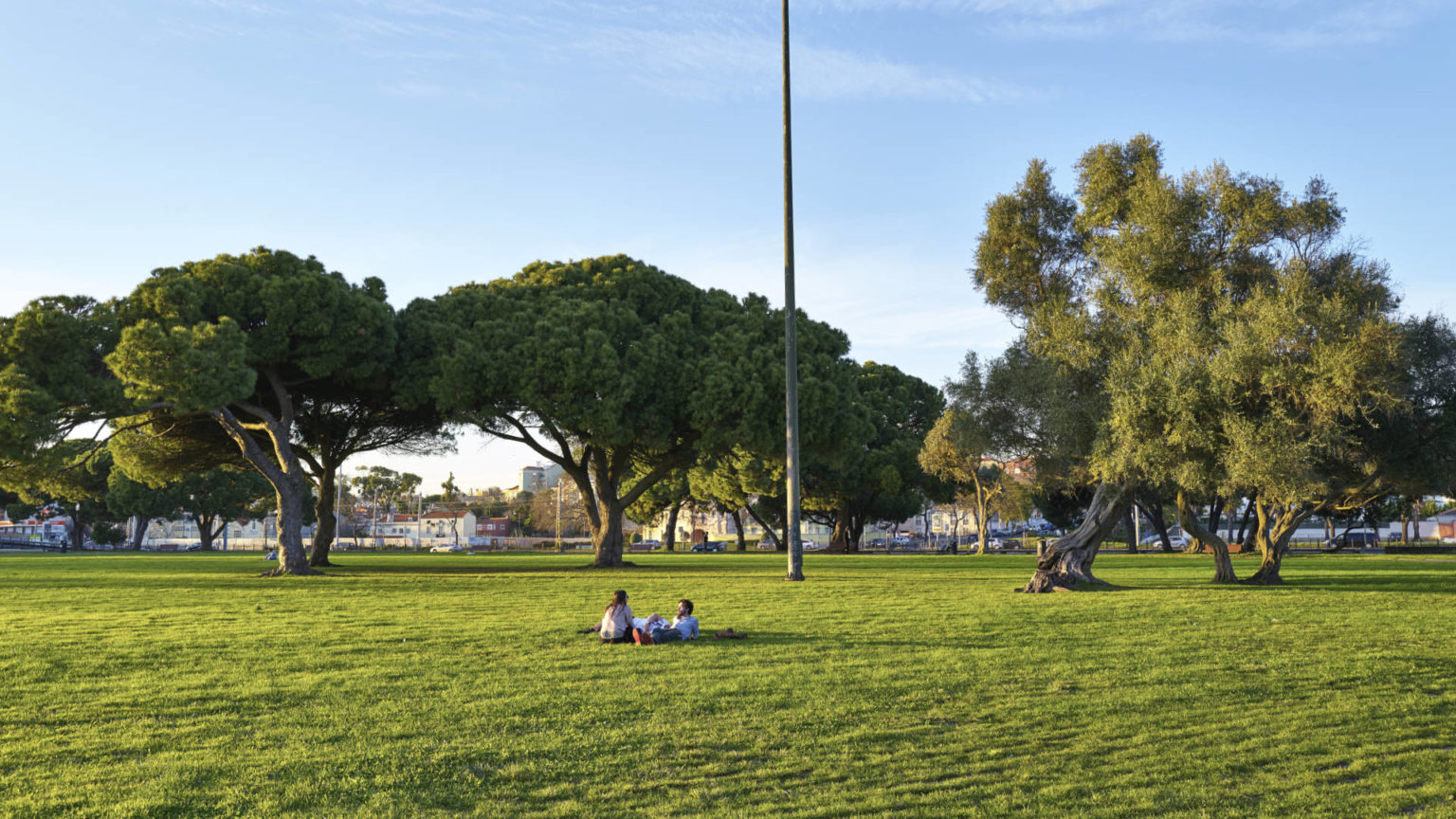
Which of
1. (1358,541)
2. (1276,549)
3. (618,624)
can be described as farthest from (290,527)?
(1358,541)

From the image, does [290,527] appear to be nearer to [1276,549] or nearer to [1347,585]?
[1276,549]

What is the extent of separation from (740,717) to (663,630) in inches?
202

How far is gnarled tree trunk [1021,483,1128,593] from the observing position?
24203mm

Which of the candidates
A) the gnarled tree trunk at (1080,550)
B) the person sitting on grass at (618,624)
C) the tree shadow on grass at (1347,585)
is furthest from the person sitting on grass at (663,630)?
the tree shadow on grass at (1347,585)

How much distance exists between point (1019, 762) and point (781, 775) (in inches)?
63.2

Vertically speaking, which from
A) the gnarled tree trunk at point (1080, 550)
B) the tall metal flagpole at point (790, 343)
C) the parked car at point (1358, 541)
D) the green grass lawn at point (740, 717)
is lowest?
the parked car at point (1358, 541)

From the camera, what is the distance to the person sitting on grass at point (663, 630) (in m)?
13.1

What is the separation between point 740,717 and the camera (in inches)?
328

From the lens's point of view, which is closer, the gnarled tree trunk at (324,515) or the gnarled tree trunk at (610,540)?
the gnarled tree trunk at (610,540)

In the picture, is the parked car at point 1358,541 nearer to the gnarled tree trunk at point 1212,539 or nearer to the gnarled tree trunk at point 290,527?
the gnarled tree trunk at point 1212,539

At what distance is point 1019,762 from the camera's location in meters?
6.90

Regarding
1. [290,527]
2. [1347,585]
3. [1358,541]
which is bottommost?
[1358,541]

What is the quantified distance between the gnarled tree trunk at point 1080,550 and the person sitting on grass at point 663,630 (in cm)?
1241

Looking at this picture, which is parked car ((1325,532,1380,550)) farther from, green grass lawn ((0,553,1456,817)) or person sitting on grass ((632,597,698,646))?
person sitting on grass ((632,597,698,646))
